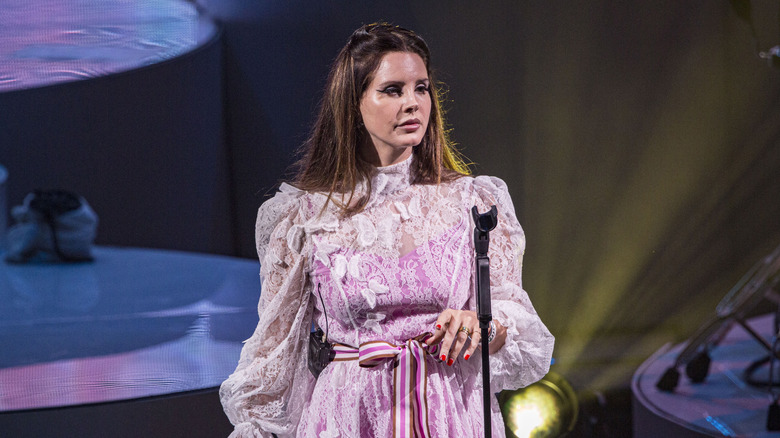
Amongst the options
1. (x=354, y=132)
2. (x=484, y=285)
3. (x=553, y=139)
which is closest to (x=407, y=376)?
(x=484, y=285)

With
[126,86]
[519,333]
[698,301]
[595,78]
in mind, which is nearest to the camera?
[519,333]

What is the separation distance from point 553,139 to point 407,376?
1.80m

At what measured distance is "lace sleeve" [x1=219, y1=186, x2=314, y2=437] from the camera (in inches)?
59.2

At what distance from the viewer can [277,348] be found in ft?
4.98

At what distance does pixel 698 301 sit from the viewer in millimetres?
3264

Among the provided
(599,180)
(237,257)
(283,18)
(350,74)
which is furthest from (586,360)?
(350,74)

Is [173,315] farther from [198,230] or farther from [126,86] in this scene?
[126,86]

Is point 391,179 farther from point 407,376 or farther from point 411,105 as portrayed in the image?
point 407,376

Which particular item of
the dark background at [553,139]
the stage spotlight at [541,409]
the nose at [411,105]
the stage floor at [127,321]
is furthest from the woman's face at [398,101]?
the stage spotlight at [541,409]

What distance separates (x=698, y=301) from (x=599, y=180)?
728 millimetres

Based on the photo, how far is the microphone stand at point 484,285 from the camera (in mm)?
1255

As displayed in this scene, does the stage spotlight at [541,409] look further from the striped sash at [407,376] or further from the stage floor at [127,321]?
the striped sash at [407,376]

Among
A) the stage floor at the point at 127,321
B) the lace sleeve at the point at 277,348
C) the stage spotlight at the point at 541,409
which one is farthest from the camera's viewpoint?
the stage spotlight at the point at 541,409

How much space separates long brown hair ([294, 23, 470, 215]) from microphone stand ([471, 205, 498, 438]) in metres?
0.30
